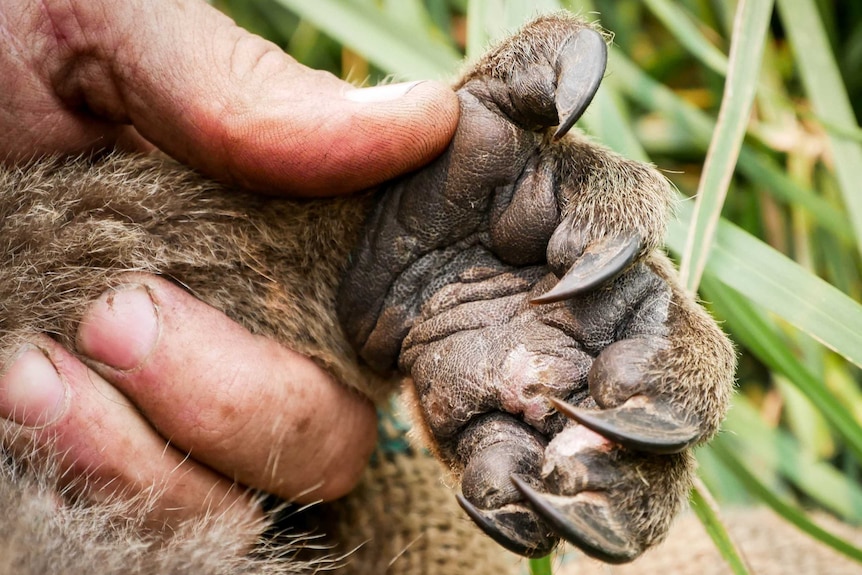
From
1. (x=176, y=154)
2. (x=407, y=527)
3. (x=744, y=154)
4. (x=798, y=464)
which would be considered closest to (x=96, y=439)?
(x=176, y=154)

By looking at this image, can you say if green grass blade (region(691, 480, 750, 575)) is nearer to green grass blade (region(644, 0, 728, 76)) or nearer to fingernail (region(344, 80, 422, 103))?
fingernail (region(344, 80, 422, 103))

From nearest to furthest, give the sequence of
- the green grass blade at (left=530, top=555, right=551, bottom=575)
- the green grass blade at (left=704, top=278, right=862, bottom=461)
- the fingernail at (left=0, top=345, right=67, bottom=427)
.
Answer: the fingernail at (left=0, top=345, right=67, bottom=427) < the green grass blade at (left=530, top=555, right=551, bottom=575) < the green grass blade at (left=704, top=278, right=862, bottom=461)

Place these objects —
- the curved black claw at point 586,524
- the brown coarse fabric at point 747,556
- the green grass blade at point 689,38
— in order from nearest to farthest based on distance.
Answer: the curved black claw at point 586,524 < the brown coarse fabric at point 747,556 < the green grass blade at point 689,38

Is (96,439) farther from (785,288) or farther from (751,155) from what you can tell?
(751,155)

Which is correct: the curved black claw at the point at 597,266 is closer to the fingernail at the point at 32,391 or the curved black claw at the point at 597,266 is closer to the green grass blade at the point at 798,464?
the fingernail at the point at 32,391

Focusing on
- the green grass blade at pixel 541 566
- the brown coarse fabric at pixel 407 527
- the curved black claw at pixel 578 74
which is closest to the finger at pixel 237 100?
the curved black claw at pixel 578 74

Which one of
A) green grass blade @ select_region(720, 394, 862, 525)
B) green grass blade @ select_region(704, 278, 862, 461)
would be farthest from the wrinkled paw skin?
green grass blade @ select_region(720, 394, 862, 525)

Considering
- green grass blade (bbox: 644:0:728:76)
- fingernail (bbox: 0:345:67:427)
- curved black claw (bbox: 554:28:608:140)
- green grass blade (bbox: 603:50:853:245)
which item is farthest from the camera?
green grass blade (bbox: 603:50:853:245)
